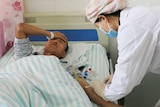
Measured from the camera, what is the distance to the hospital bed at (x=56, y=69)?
1.53 m

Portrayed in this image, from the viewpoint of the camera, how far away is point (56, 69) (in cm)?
184

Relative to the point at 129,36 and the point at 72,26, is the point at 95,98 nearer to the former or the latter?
the point at 129,36

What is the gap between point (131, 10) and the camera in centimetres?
148

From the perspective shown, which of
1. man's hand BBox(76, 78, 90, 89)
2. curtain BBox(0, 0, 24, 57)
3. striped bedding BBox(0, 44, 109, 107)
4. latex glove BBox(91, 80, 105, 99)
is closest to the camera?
striped bedding BBox(0, 44, 109, 107)

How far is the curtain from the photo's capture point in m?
2.44

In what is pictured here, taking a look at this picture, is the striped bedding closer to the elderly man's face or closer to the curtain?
the elderly man's face

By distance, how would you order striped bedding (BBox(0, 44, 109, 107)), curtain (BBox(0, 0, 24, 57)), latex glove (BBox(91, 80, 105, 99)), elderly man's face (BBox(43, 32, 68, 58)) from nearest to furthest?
striped bedding (BBox(0, 44, 109, 107)), latex glove (BBox(91, 80, 105, 99)), elderly man's face (BBox(43, 32, 68, 58)), curtain (BBox(0, 0, 24, 57))

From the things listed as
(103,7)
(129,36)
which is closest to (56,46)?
(103,7)

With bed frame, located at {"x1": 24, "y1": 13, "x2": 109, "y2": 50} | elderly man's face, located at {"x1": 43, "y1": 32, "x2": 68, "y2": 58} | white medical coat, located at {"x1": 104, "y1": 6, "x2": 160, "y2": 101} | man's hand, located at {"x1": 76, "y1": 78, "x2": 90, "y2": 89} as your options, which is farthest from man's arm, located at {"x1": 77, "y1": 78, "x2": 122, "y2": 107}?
bed frame, located at {"x1": 24, "y1": 13, "x2": 109, "y2": 50}

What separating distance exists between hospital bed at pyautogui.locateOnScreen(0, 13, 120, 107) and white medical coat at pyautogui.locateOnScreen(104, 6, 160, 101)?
31cm

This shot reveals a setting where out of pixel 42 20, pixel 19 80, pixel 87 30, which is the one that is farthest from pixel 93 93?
pixel 42 20

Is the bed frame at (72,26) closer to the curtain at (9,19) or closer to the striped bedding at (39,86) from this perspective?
the curtain at (9,19)

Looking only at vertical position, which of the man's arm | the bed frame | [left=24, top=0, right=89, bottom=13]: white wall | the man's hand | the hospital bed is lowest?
the man's arm

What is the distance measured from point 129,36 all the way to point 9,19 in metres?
1.50
